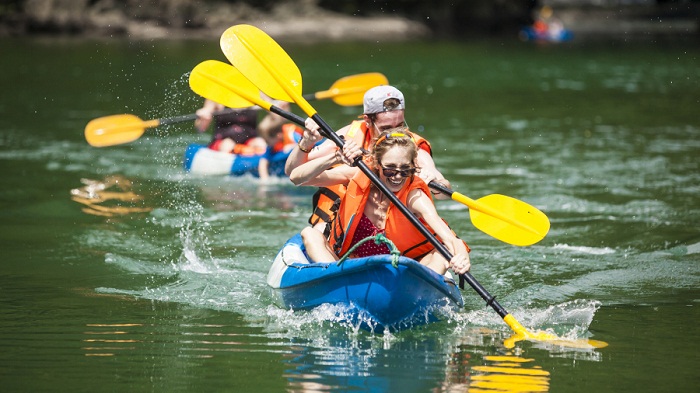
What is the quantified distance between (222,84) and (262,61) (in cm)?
36

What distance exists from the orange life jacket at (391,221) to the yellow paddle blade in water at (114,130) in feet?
15.9

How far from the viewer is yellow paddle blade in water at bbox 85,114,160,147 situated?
9.93m

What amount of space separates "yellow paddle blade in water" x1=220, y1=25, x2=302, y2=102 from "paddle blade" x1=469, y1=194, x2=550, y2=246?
1446mm

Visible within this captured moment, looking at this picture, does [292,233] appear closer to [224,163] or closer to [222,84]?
[222,84]

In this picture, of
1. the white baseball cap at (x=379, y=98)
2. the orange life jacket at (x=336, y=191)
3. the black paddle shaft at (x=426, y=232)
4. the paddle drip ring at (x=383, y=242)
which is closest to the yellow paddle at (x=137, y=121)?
the orange life jacket at (x=336, y=191)

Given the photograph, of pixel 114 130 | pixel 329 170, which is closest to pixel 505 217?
pixel 329 170

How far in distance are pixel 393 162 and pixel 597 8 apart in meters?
43.6

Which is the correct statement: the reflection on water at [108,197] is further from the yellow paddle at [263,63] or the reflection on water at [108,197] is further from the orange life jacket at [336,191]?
the orange life jacket at [336,191]

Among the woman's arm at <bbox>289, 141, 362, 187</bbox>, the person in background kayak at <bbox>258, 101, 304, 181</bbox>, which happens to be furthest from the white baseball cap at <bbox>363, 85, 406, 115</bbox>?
the person in background kayak at <bbox>258, 101, 304, 181</bbox>

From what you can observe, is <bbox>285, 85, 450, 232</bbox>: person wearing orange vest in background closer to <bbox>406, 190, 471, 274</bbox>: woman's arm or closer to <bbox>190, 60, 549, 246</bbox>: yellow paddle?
<bbox>190, 60, 549, 246</bbox>: yellow paddle

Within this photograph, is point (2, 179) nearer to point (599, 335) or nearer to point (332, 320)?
point (332, 320)

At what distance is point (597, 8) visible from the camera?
153ft

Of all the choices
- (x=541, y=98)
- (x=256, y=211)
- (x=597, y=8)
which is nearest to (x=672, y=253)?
(x=256, y=211)

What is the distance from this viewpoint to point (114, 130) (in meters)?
10.0
